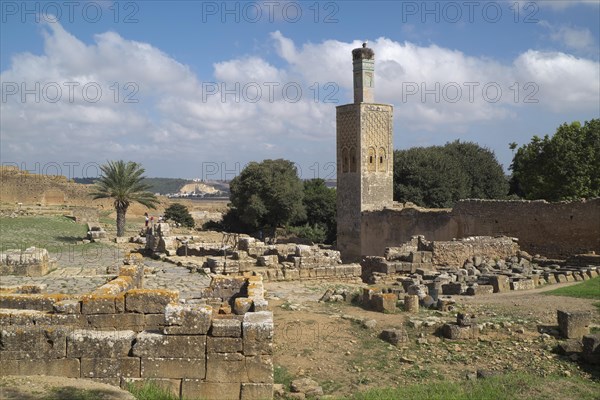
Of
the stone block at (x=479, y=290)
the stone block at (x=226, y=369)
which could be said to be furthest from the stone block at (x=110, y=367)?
the stone block at (x=479, y=290)

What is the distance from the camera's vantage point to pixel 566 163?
29188mm

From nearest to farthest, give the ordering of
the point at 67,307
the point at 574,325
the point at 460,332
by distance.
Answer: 1. the point at 67,307
2. the point at 460,332
3. the point at 574,325

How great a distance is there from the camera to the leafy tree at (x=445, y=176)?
129 feet

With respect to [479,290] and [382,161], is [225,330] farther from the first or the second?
[382,161]

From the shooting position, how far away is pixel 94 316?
649 centimetres

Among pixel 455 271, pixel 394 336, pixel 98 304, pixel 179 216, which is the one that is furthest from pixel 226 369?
pixel 179 216

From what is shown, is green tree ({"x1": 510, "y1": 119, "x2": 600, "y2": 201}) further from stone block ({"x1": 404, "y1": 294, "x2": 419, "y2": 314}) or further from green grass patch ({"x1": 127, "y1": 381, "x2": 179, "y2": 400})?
green grass patch ({"x1": 127, "y1": 381, "x2": 179, "y2": 400})

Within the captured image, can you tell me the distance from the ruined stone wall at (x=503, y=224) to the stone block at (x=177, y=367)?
750 inches

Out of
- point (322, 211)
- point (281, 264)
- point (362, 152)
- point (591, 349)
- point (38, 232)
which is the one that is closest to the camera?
point (591, 349)

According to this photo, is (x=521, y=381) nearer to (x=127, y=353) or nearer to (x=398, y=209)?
(x=127, y=353)

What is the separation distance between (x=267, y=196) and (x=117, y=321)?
38.3 meters

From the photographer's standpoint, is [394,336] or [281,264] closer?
[394,336]

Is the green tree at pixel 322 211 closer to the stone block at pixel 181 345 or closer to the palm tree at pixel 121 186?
the palm tree at pixel 121 186

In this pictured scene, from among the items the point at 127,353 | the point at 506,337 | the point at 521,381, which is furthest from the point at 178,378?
the point at 506,337
